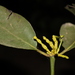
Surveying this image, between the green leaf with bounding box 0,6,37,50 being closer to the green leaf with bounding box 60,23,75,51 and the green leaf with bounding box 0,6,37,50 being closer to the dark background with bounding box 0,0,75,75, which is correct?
the green leaf with bounding box 60,23,75,51

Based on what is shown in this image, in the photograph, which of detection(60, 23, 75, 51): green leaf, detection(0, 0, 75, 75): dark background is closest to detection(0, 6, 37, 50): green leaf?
detection(60, 23, 75, 51): green leaf

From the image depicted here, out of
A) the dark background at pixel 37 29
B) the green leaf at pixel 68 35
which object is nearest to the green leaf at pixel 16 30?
the green leaf at pixel 68 35

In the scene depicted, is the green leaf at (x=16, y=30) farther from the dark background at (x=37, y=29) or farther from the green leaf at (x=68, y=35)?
the dark background at (x=37, y=29)

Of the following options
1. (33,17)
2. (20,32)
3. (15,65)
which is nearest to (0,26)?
(20,32)

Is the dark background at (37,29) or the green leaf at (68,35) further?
the dark background at (37,29)

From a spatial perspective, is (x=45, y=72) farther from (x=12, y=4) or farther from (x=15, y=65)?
(x=12, y=4)

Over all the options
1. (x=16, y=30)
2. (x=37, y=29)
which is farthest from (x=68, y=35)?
(x=37, y=29)
